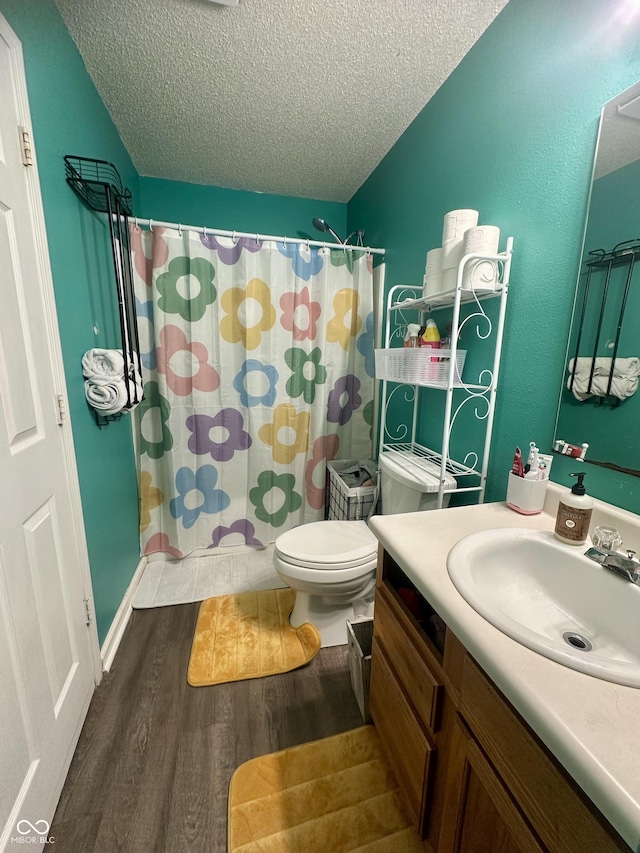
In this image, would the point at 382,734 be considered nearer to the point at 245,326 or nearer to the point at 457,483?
the point at 457,483

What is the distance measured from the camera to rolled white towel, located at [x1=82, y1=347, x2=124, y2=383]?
4.18ft

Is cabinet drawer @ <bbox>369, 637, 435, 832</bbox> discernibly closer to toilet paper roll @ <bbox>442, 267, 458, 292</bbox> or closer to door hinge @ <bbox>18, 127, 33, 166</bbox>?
toilet paper roll @ <bbox>442, 267, 458, 292</bbox>

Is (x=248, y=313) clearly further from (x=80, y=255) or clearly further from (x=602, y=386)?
(x=602, y=386)

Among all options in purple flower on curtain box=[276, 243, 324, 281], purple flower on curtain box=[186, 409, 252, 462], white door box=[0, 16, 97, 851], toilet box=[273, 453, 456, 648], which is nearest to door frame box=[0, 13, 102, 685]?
white door box=[0, 16, 97, 851]

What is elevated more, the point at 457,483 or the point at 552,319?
the point at 552,319

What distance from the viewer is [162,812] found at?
0.96 m

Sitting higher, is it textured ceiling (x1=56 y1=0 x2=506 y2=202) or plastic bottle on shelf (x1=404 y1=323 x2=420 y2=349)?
textured ceiling (x1=56 y1=0 x2=506 y2=202)

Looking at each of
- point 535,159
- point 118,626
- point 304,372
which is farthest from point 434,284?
point 118,626

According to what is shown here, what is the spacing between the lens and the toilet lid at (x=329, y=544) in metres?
1.40

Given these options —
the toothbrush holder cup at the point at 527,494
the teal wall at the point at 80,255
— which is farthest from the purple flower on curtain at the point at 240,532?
the toothbrush holder cup at the point at 527,494

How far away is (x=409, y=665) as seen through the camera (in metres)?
0.83

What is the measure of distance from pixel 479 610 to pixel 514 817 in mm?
276

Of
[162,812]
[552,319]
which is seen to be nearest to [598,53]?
[552,319]

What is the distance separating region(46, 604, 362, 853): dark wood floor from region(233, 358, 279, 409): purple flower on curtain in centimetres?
122
